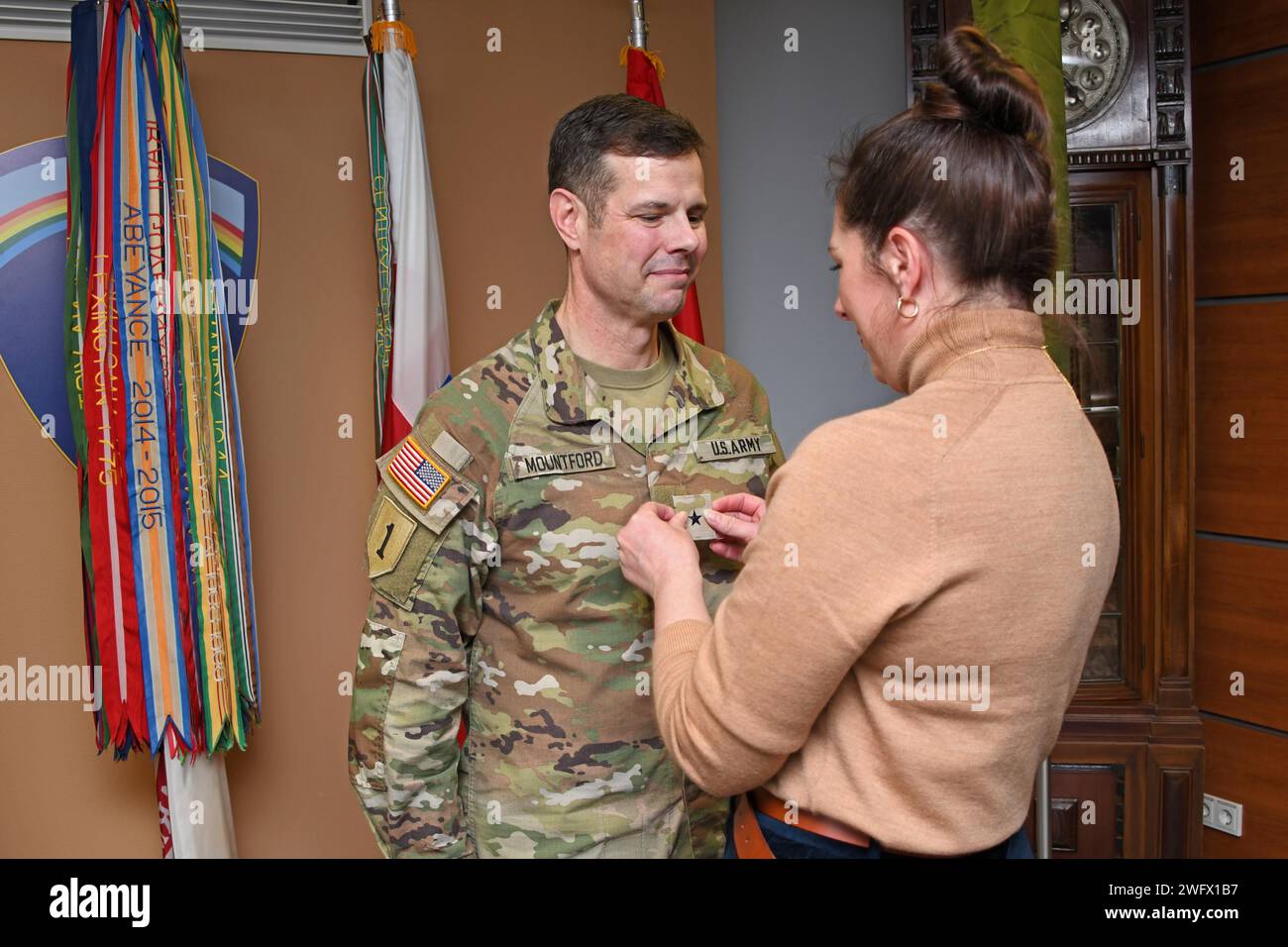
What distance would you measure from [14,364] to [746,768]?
83.2 inches

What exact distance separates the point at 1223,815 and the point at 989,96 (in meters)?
2.77

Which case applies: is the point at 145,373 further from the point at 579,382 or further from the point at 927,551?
the point at 927,551

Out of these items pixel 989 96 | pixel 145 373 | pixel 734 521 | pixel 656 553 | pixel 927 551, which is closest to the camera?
pixel 927 551

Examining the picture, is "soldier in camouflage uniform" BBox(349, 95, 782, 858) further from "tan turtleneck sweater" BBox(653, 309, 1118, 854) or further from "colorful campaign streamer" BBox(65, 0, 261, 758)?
"colorful campaign streamer" BBox(65, 0, 261, 758)

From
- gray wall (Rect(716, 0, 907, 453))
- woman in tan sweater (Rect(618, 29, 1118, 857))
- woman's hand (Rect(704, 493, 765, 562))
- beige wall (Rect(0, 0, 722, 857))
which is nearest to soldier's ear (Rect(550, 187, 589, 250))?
woman's hand (Rect(704, 493, 765, 562))

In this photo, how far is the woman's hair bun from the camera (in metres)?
1.02

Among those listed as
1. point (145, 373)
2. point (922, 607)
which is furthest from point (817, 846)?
point (145, 373)

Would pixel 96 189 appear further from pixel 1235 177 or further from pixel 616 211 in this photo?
pixel 1235 177

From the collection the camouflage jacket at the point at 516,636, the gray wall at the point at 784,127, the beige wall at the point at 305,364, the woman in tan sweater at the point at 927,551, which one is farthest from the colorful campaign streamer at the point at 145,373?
the gray wall at the point at 784,127

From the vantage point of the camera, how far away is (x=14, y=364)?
2.39 m

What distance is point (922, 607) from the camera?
95cm

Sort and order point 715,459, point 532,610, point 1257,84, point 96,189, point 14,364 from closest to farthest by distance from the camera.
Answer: point 532,610 → point 715,459 → point 96,189 → point 14,364 → point 1257,84

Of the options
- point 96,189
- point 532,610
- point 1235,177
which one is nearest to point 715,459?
point 532,610

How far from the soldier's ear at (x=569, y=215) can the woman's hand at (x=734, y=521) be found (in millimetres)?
479
